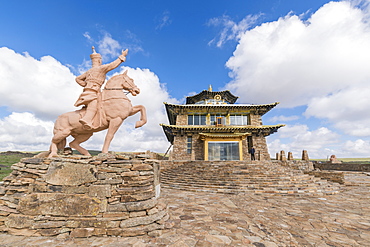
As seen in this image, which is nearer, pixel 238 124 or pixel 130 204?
pixel 130 204

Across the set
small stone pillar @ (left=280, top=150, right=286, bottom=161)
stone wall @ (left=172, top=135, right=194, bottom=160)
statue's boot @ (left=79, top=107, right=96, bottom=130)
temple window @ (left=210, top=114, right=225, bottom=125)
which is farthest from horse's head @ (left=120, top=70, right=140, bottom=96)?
temple window @ (left=210, top=114, right=225, bottom=125)

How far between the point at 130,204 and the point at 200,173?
7.56m

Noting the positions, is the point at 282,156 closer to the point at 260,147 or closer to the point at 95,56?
the point at 260,147

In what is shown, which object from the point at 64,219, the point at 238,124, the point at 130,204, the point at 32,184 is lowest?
the point at 64,219

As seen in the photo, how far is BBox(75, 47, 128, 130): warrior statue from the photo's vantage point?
15.4 ft

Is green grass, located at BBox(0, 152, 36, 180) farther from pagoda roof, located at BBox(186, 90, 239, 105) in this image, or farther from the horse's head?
pagoda roof, located at BBox(186, 90, 239, 105)

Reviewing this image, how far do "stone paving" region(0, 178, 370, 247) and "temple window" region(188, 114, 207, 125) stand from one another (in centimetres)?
1545

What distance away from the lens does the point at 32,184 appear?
3.52m

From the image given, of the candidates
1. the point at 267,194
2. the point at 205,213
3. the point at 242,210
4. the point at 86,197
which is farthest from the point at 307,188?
the point at 86,197

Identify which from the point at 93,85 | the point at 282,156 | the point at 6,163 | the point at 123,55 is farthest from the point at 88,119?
the point at 6,163

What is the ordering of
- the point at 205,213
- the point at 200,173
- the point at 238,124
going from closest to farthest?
1. the point at 205,213
2. the point at 200,173
3. the point at 238,124

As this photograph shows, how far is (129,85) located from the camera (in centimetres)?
521

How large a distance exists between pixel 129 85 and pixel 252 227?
5221 mm

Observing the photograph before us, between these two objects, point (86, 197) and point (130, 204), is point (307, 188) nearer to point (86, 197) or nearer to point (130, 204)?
point (130, 204)
